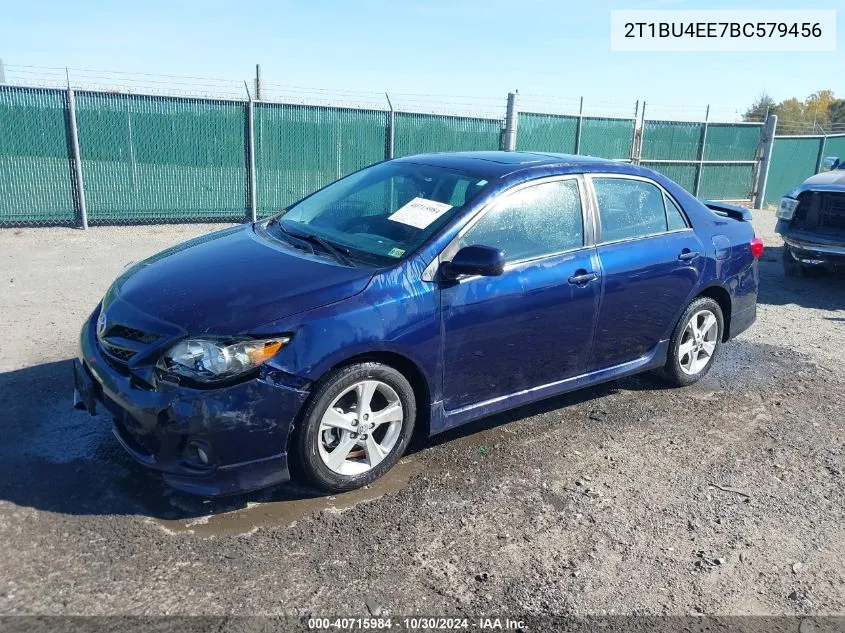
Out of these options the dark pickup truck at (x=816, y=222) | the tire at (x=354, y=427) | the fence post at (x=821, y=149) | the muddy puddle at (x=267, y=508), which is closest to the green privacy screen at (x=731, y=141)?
the fence post at (x=821, y=149)

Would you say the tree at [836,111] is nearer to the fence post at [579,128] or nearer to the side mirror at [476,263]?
the fence post at [579,128]

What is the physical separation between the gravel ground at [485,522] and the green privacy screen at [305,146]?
7.42m

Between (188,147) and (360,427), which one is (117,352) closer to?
(360,427)

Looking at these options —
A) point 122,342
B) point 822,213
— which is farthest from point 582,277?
point 822,213

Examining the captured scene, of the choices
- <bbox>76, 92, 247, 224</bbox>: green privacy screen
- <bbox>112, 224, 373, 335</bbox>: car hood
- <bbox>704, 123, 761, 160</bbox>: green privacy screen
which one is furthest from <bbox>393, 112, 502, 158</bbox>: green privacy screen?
<bbox>112, 224, 373, 335</bbox>: car hood

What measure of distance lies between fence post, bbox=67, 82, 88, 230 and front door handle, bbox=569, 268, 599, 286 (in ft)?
29.5

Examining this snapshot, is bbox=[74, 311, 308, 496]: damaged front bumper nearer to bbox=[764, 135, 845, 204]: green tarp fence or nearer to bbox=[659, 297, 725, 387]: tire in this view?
bbox=[659, 297, 725, 387]: tire

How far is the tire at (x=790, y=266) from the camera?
956 centimetres

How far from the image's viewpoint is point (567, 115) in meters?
14.6

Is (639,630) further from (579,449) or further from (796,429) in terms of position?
(796,429)

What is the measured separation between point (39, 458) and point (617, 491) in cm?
317

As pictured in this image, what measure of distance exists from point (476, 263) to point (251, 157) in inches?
356

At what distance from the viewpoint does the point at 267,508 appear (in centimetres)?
350

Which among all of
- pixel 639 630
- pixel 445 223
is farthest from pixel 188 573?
pixel 445 223
